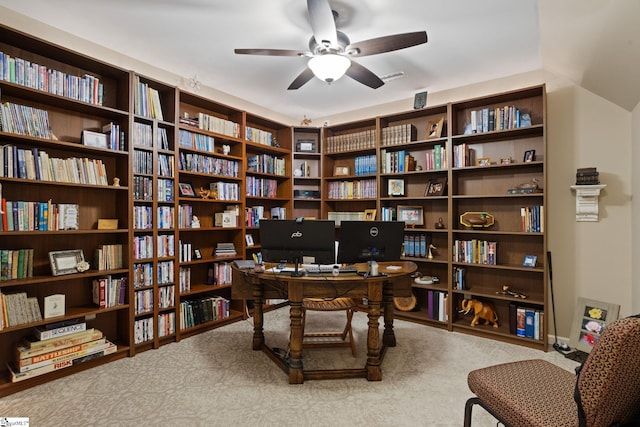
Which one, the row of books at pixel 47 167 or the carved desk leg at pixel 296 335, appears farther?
the carved desk leg at pixel 296 335

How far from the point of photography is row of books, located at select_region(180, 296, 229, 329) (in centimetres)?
342

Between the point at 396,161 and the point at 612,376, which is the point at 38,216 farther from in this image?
the point at 396,161

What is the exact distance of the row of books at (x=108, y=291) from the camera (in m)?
2.80

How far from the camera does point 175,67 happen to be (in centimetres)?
345

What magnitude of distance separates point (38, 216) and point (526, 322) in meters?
4.42

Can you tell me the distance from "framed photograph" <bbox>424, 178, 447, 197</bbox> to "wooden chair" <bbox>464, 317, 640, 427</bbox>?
241 centimetres

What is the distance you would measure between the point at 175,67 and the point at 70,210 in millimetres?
1812

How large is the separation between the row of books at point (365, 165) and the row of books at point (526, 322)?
2.27 metres

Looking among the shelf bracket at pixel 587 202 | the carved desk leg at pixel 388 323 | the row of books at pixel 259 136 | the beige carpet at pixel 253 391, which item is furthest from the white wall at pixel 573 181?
the carved desk leg at pixel 388 323

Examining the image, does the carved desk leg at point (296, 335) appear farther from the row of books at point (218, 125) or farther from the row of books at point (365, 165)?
the row of books at point (365, 165)

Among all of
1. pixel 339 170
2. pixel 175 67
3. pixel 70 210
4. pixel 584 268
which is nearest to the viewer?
pixel 70 210

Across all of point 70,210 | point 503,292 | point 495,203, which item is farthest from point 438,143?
point 70,210

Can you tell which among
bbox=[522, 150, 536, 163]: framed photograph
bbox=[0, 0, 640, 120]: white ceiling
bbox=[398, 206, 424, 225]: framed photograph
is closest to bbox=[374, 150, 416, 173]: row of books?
bbox=[398, 206, 424, 225]: framed photograph

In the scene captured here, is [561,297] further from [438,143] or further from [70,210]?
[70,210]
